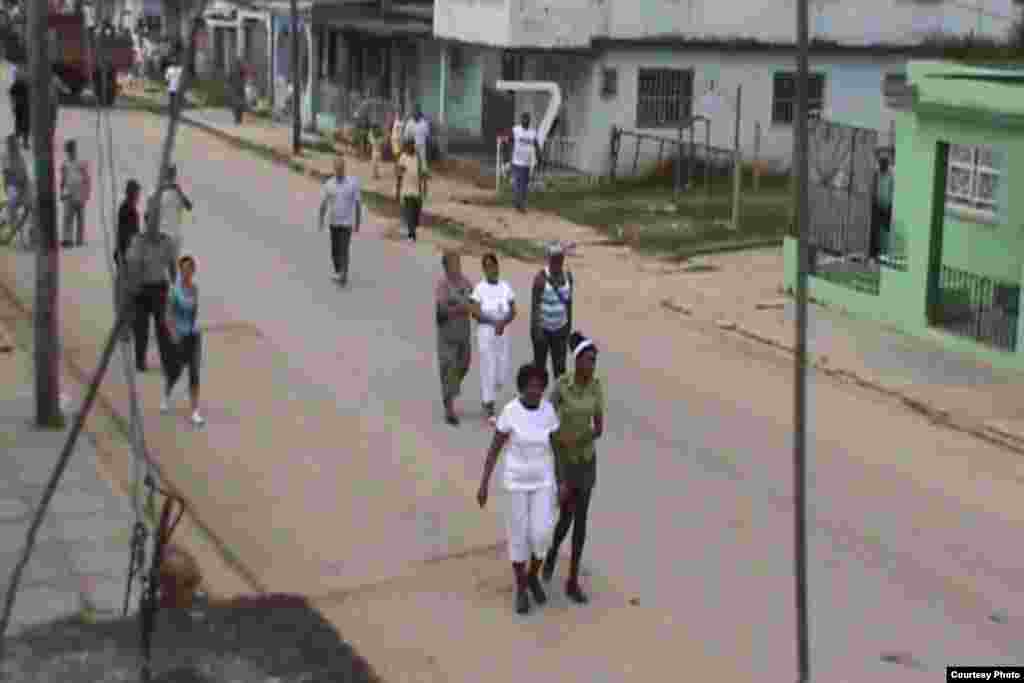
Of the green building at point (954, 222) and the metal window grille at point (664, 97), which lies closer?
the green building at point (954, 222)

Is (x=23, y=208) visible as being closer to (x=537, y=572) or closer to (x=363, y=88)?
(x=537, y=572)

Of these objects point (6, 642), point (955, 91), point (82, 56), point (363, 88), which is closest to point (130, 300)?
point (6, 642)

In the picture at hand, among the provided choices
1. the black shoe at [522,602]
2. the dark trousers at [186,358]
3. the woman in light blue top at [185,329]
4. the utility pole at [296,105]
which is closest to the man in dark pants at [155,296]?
the dark trousers at [186,358]

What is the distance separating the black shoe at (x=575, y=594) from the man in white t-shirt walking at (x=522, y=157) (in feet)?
62.9

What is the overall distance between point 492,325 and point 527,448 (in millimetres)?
4775

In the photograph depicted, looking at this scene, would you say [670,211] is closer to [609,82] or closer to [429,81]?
[609,82]

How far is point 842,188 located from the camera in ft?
74.8

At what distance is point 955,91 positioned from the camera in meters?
19.1

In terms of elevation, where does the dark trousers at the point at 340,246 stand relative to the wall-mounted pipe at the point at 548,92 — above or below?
below

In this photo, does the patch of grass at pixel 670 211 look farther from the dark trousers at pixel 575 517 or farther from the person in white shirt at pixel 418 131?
the dark trousers at pixel 575 517

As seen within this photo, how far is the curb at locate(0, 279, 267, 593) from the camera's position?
1123cm

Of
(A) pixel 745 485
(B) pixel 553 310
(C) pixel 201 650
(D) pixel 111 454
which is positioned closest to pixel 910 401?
(B) pixel 553 310

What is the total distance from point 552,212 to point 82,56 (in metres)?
22.9

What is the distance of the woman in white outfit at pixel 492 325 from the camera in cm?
1474
